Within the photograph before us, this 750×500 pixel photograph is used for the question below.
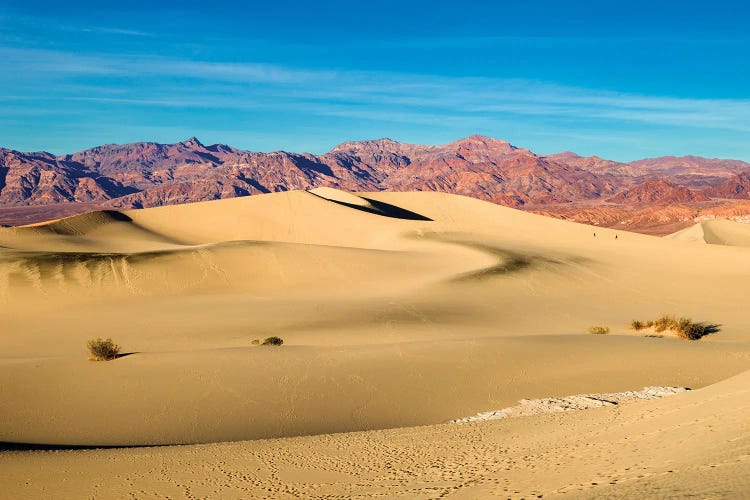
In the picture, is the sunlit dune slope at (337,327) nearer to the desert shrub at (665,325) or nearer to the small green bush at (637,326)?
the small green bush at (637,326)

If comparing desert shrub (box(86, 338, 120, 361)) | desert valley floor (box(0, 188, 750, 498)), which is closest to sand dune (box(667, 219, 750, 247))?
desert valley floor (box(0, 188, 750, 498))

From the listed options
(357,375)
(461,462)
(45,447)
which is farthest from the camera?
(357,375)

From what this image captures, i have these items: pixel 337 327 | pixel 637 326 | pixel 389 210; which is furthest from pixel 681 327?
pixel 389 210

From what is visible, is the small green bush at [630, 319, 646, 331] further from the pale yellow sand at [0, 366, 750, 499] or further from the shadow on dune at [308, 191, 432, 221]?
the shadow on dune at [308, 191, 432, 221]

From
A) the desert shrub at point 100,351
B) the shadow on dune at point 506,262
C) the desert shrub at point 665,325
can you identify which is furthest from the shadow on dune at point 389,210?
the desert shrub at point 100,351

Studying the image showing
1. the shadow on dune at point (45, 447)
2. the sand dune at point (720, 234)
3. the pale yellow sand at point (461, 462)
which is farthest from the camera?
the sand dune at point (720, 234)

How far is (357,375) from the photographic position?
1429 centimetres

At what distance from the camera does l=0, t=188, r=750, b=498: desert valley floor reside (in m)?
7.56

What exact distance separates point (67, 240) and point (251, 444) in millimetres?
44266

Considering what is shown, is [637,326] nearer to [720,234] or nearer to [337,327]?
[337,327]

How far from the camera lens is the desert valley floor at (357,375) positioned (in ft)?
24.8

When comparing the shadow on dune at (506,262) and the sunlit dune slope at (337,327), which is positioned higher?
the shadow on dune at (506,262)

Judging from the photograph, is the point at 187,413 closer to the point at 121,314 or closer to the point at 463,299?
the point at 121,314

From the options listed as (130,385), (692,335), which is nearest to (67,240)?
(130,385)
